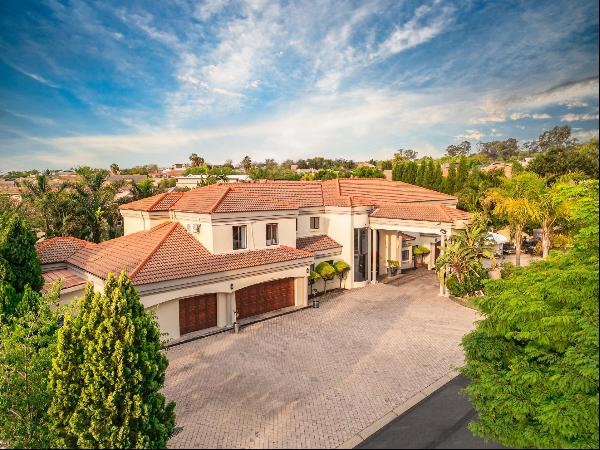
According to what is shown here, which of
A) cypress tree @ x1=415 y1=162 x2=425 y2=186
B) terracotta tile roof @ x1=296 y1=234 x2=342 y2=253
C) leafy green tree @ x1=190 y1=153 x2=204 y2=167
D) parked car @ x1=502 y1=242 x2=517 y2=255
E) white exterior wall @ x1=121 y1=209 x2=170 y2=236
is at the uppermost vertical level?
leafy green tree @ x1=190 y1=153 x2=204 y2=167

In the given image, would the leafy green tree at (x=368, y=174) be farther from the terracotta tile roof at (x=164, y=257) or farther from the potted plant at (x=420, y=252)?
the terracotta tile roof at (x=164, y=257)

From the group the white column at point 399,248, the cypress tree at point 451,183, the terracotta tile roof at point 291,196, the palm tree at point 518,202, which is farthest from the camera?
the cypress tree at point 451,183

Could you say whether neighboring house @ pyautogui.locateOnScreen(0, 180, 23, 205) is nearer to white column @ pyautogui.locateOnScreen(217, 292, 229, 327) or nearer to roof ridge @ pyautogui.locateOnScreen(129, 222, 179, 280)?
roof ridge @ pyautogui.locateOnScreen(129, 222, 179, 280)

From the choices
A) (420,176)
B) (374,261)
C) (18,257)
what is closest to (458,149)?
(420,176)

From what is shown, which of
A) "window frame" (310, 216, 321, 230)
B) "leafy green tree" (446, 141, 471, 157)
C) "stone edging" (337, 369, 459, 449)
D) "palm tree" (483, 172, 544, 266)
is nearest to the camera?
"stone edging" (337, 369, 459, 449)

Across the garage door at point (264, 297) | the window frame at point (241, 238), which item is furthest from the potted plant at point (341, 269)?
the window frame at point (241, 238)

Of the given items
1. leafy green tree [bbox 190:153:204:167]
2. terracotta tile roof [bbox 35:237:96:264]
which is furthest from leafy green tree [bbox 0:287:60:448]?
leafy green tree [bbox 190:153:204:167]

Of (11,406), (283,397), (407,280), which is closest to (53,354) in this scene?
(11,406)
